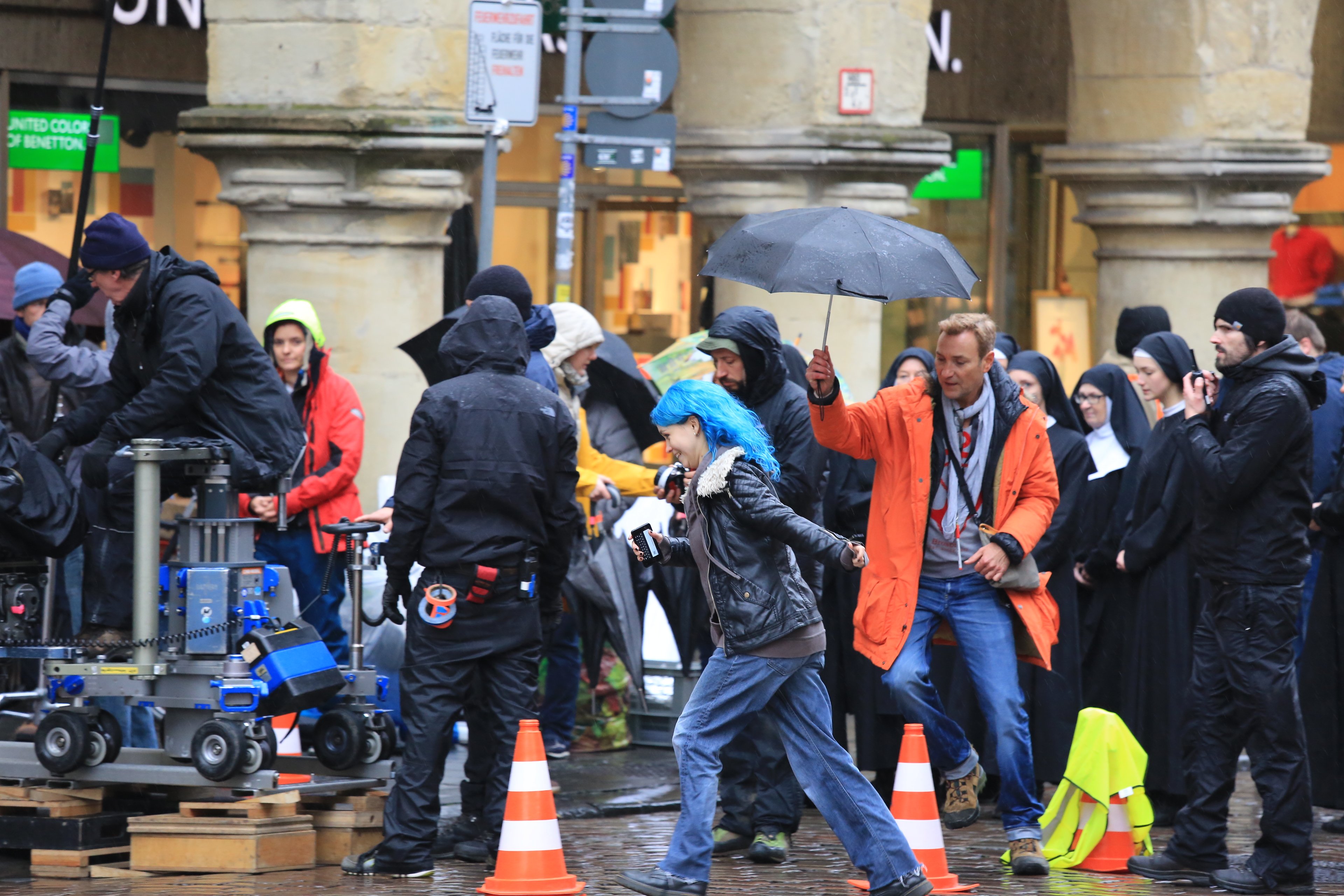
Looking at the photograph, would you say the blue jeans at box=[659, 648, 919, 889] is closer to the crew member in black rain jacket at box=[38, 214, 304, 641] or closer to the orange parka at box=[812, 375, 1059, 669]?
the orange parka at box=[812, 375, 1059, 669]

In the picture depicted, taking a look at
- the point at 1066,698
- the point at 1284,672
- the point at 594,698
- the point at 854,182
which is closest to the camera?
the point at 1284,672

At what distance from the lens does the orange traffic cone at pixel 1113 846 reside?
25.2ft

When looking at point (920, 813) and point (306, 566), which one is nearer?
point (920, 813)

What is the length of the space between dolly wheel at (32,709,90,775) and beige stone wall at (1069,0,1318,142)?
29.3ft

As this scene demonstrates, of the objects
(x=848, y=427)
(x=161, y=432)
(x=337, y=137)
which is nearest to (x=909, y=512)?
(x=848, y=427)

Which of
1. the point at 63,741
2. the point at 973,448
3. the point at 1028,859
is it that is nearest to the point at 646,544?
the point at 973,448

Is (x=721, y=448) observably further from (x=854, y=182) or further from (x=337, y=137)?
(x=854, y=182)

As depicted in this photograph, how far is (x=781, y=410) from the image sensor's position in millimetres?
7660

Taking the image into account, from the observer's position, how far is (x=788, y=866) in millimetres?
7586

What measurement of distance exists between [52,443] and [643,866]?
8.63 ft

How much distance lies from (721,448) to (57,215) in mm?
7355

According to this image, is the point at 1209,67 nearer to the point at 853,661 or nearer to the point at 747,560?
the point at 853,661

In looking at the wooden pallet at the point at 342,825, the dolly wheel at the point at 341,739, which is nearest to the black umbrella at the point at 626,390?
the dolly wheel at the point at 341,739

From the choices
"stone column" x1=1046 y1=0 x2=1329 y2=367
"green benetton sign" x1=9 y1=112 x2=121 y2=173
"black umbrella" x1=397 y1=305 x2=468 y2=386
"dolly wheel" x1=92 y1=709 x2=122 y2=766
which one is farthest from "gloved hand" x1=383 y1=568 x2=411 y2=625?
"stone column" x1=1046 y1=0 x2=1329 y2=367
